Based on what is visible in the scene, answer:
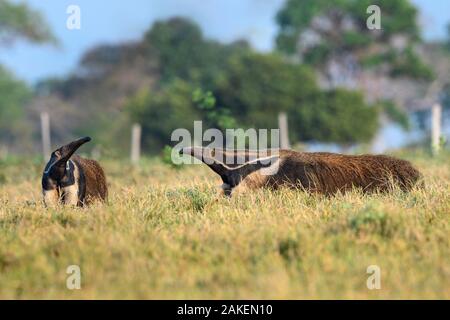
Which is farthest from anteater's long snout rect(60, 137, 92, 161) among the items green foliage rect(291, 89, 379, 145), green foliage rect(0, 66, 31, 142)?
green foliage rect(0, 66, 31, 142)

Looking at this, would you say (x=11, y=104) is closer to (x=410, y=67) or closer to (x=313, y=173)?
(x=410, y=67)

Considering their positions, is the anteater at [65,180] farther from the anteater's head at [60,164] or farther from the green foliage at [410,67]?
the green foliage at [410,67]

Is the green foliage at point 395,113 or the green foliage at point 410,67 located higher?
the green foliage at point 410,67

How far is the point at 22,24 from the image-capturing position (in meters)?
40.2

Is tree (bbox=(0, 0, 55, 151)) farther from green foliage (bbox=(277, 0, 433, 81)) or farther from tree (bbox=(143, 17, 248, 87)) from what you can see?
green foliage (bbox=(277, 0, 433, 81))

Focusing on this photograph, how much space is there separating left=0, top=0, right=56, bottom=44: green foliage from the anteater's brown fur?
34.0 metres

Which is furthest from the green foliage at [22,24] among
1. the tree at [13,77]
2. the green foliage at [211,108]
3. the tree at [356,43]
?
the green foliage at [211,108]

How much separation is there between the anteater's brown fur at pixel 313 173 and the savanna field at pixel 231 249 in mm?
778

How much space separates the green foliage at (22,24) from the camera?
40.2 m

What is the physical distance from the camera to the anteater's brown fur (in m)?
7.98

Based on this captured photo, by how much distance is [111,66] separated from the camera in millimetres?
46656

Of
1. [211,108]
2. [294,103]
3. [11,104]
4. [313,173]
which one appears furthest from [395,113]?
[313,173]

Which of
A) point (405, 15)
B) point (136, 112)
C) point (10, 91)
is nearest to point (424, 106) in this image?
point (405, 15)

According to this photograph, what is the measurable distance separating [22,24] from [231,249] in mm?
36839
